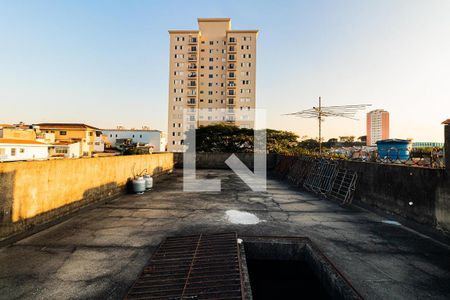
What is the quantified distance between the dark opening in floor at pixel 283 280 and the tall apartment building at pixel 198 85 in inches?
2211

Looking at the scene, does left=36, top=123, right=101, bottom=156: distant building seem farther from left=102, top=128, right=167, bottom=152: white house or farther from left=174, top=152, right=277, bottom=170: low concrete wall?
left=174, top=152, right=277, bottom=170: low concrete wall

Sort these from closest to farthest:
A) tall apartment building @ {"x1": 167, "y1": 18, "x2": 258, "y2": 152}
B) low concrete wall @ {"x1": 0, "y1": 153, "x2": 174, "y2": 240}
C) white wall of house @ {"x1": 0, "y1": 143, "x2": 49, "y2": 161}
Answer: low concrete wall @ {"x1": 0, "y1": 153, "x2": 174, "y2": 240} < white wall of house @ {"x1": 0, "y1": 143, "x2": 49, "y2": 161} < tall apartment building @ {"x1": 167, "y1": 18, "x2": 258, "y2": 152}

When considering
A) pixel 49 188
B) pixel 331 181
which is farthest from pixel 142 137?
pixel 49 188

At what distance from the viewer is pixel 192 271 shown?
3.69 m

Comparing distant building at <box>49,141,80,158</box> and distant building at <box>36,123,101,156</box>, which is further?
distant building at <box>36,123,101,156</box>

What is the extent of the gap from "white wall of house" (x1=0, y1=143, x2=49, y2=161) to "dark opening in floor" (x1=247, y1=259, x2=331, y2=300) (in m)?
37.6

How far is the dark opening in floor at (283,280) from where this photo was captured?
419 cm

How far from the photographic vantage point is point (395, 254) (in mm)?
4328

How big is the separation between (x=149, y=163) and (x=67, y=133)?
5537 centimetres

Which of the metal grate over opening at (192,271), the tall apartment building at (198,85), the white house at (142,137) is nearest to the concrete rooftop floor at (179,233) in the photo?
the metal grate over opening at (192,271)

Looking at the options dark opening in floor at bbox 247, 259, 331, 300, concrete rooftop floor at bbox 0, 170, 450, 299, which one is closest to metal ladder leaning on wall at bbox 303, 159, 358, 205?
concrete rooftop floor at bbox 0, 170, 450, 299

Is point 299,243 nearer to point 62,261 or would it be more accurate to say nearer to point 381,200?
point 381,200

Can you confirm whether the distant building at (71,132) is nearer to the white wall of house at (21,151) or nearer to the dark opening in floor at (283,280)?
the white wall of house at (21,151)

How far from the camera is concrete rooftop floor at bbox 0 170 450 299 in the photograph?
3.25 meters
